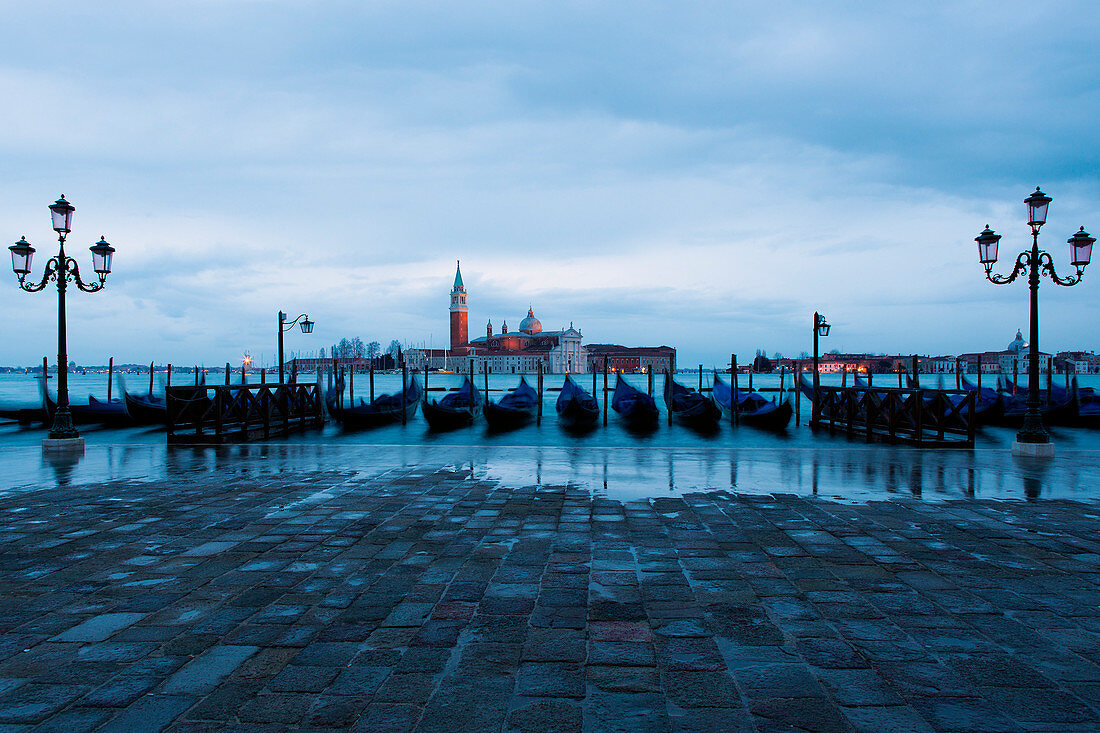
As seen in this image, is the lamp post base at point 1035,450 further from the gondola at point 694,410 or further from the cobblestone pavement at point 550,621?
the gondola at point 694,410

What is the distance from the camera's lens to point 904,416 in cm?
1183

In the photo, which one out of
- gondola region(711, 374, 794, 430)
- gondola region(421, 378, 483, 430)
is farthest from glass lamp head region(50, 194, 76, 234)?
gondola region(711, 374, 794, 430)

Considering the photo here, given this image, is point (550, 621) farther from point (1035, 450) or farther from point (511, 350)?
point (511, 350)

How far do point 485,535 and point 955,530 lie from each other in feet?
10.4

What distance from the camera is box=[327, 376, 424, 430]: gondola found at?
19033mm

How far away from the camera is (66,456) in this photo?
8.84 meters

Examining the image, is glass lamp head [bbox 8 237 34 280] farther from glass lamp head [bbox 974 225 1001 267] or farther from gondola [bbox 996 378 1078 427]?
gondola [bbox 996 378 1078 427]

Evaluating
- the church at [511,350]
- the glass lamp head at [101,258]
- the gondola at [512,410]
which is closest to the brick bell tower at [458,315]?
the church at [511,350]

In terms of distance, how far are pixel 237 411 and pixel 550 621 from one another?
11.4m

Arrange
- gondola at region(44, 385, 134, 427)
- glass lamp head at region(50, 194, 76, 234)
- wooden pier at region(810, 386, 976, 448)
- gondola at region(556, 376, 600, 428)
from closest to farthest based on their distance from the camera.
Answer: glass lamp head at region(50, 194, 76, 234) → wooden pier at region(810, 386, 976, 448) → gondola at region(44, 385, 134, 427) → gondola at region(556, 376, 600, 428)

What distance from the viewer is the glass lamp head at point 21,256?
9.29m

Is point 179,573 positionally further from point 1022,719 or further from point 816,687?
point 1022,719

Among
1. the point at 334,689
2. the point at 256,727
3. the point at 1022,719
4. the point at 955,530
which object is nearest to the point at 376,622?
the point at 334,689

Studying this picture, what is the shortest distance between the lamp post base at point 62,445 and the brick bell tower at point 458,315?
109671mm
